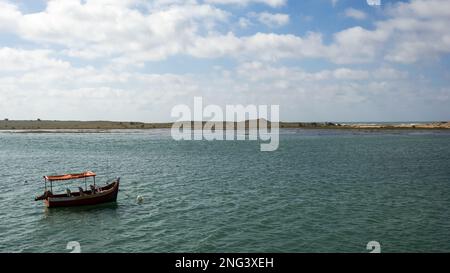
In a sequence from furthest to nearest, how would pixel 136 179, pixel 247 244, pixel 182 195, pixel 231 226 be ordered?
pixel 136 179, pixel 182 195, pixel 231 226, pixel 247 244

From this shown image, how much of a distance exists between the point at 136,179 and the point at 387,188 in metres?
27.5

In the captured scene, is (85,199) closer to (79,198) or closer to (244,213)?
(79,198)

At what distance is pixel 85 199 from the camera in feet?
104

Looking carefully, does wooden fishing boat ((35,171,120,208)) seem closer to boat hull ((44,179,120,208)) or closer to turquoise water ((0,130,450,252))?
boat hull ((44,179,120,208))

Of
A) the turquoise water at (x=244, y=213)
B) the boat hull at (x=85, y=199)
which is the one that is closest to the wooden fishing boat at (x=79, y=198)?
the boat hull at (x=85, y=199)

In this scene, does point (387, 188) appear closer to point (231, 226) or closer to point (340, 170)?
point (340, 170)

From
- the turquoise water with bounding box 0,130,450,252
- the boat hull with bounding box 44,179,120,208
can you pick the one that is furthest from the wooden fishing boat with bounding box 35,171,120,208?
the turquoise water with bounding box 0,130,450,252

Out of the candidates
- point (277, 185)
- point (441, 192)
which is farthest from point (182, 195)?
point (441, 192)

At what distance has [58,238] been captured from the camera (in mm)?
23719

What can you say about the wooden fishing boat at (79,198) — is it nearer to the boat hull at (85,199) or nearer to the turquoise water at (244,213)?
the boat hull at (85,199)

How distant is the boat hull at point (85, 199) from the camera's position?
3092 centimetres

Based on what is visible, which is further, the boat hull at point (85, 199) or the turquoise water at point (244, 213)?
the boat hull at point (85, 199)

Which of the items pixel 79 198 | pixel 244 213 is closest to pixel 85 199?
pixel 79 198

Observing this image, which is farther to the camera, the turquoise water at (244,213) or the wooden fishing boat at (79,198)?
the wooden fishing boat at (79,198)
